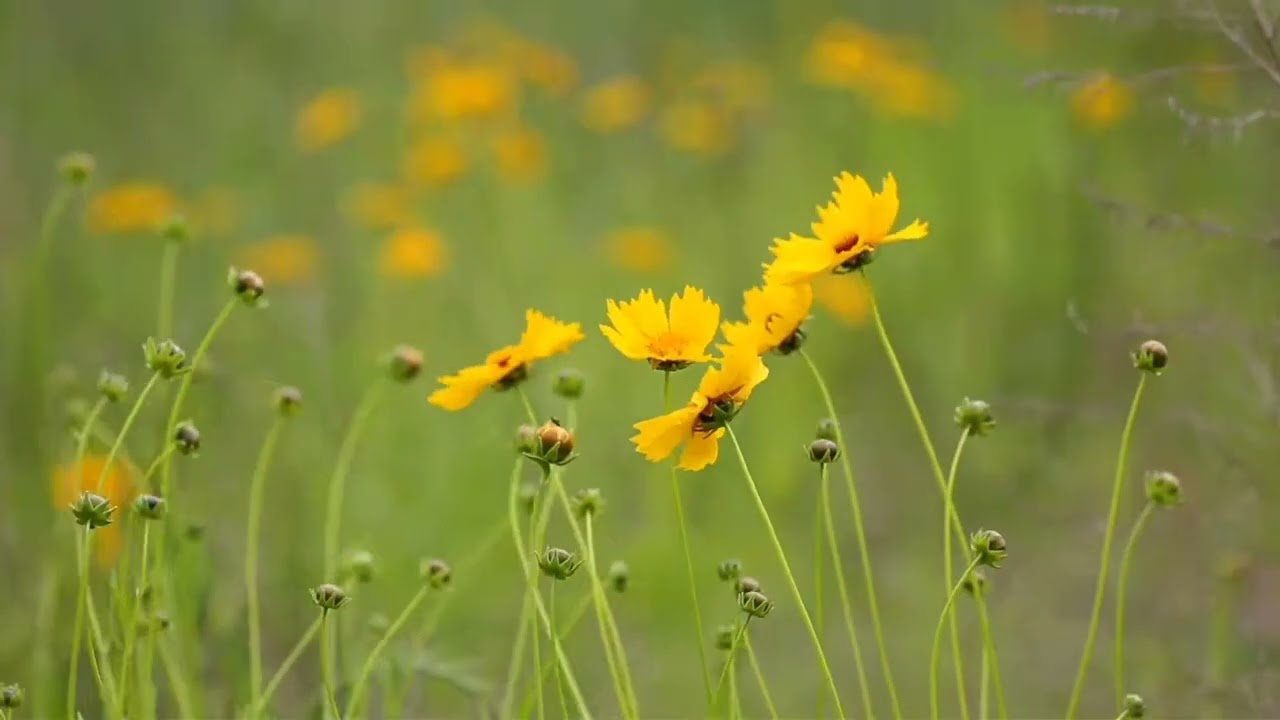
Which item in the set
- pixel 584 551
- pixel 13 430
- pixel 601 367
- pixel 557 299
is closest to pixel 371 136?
pixel 557 299

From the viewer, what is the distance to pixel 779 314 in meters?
0.76

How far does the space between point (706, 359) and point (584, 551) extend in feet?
0.36

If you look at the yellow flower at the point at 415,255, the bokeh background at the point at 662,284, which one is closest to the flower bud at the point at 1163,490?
the bokeh background at the point at 662,284

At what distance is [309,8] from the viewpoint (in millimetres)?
3170

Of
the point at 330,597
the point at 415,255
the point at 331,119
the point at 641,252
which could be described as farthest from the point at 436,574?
the point at 331,119

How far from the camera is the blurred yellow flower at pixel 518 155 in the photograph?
211 cm

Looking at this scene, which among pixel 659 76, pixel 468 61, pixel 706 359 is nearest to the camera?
pixel 706 359

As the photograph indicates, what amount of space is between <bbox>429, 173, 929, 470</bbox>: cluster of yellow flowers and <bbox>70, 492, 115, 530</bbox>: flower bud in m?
0.17

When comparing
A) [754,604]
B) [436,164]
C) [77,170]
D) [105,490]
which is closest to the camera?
[754,604]

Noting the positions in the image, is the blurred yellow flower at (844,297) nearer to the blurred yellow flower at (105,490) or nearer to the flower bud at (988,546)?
the blurred yellow flower at (105,490)

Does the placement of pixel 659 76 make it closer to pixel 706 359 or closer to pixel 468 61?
pixel 468 61

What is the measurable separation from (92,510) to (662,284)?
1.65 metres

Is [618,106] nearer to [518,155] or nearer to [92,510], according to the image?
[518,155]

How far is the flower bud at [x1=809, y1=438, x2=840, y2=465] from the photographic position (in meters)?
0.69
